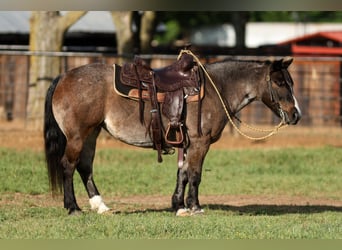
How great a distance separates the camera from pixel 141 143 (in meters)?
12.2

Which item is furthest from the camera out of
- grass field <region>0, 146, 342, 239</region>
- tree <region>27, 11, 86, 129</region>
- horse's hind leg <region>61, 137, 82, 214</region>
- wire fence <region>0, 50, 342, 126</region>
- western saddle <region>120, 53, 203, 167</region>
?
wire fence <region>0, 50, 342, 126</region>

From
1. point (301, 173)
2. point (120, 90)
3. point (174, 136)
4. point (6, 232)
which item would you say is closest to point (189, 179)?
point (174, 136)

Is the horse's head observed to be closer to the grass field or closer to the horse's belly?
the grass field

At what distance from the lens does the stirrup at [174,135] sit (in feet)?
39.3

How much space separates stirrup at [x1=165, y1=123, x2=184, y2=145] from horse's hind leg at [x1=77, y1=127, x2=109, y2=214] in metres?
0.97

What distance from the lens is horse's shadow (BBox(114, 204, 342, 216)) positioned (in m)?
12.9

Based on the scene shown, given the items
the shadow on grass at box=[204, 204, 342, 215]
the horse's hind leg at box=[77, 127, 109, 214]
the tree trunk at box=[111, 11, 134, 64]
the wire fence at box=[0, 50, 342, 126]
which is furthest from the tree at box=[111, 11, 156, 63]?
the horse's hind leg at box=[77, 127, 109, 214]

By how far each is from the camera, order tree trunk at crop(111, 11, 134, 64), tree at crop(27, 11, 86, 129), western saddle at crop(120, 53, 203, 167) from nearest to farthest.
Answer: western saddle at crop(120, 53, 203, 167), tree at crop(27, 11, 86, 129), tree trunk at crop(111, 11, 134, 64)

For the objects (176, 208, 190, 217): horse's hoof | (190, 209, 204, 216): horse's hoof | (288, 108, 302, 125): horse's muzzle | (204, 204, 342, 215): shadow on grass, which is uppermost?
(288, 108, 302, 125): horse's muzzle

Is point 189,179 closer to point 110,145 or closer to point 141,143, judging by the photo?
point 141,143

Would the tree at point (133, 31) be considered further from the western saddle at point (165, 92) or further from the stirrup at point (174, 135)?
the stirrup at point (174, 135)

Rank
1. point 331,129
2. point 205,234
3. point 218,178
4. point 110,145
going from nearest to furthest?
point 205,234 < point 218,178 < point 110,145 < point 331,129

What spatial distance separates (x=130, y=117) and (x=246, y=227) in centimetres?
246

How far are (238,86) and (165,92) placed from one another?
1.14 metres
